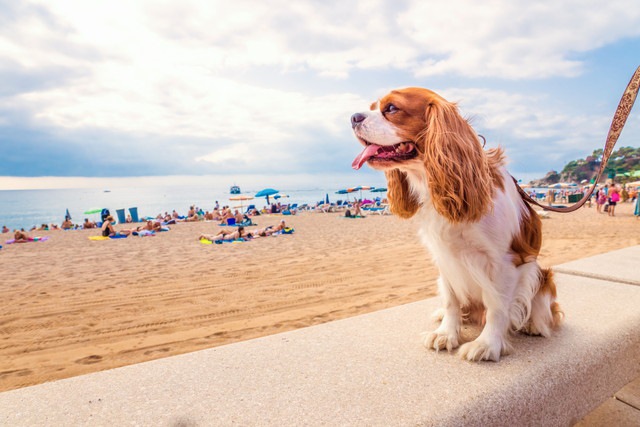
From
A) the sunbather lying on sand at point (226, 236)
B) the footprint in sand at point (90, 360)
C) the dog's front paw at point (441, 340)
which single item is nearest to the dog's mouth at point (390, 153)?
the dog's front paw at point (441, 340)

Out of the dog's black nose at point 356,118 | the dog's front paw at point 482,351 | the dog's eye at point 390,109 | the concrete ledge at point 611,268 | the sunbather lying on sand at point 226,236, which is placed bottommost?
the sunbather lying on sand at point 226,236

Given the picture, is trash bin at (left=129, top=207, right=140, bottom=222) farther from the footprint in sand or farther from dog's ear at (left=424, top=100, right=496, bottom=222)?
dog's ear at (left=424, top=100, right=496, bottom=222)

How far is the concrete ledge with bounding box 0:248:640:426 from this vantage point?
1.21 meters

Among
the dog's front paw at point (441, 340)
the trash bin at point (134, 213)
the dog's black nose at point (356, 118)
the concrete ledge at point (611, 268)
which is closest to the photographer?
the dog's black nose at point (356, 118)

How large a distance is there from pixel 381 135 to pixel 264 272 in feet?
20.6

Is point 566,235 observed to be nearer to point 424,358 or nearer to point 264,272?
point 264,272

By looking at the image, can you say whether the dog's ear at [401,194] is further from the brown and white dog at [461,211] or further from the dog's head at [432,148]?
the dog's head at [432,148]

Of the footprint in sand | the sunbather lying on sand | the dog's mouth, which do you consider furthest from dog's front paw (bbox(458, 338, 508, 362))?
the sunbather lying on sand

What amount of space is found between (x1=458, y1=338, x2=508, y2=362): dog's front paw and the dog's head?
598 mm

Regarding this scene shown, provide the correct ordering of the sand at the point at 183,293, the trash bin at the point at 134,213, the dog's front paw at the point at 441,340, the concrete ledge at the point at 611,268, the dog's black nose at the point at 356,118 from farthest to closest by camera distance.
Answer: the trash bin at the point at 134,213 < the sand at the point at 183,293 < the concrete ledge at the point at 611,268 < the dog's front paw at the point at 441,340 < the dog's black nose at the point at 356,118

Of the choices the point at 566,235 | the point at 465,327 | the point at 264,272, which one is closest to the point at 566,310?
the point at 465,327

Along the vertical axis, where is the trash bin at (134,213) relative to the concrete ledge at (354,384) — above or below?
above

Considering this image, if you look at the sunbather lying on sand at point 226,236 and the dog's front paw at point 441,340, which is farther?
the sunbather lying on sand at point 226,236

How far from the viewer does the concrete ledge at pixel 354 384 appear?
121 cm
